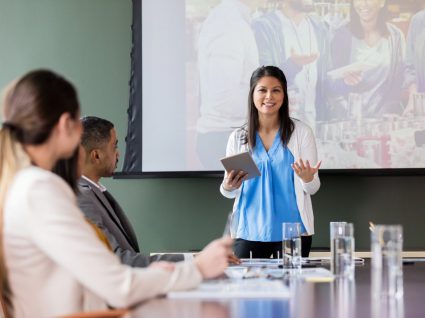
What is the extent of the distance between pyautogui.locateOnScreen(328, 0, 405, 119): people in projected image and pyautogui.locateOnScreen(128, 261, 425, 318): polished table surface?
2.62 meters

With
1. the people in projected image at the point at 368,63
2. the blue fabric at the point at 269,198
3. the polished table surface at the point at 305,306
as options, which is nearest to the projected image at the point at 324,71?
the people in projected image at the point at 368,63

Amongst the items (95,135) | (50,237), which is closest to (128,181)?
(95,135)

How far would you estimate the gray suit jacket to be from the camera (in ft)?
8.71

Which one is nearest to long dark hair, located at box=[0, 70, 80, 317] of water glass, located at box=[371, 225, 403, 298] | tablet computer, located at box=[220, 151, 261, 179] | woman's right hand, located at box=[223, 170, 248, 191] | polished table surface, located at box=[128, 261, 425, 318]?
polished table surface, located at box=[128, 261, 425, 318]

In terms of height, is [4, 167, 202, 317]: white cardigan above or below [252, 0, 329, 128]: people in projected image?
below

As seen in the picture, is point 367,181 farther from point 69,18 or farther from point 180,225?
point 69,18

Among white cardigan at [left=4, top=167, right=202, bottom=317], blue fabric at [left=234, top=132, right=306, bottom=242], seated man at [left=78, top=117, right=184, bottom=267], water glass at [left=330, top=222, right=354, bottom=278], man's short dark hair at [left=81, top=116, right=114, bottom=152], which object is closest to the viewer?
white cardigan at [left=4, top=167, right=202, bottom=317]

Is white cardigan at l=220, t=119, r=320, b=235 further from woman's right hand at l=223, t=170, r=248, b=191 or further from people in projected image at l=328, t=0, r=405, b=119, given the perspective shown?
people in projected image at l=328, t=0, r=405, b=119

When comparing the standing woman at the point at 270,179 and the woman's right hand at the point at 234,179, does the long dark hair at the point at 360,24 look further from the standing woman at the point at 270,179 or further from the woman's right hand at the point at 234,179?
the woman's right hand at the point at 234,179

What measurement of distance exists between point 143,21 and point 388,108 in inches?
64.9

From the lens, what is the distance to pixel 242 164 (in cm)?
350

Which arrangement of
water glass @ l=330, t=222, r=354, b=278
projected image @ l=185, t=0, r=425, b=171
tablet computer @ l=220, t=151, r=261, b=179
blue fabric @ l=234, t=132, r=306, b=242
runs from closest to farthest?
1. water glass @ l=330, t=222, r=354, b=278
2. tablet computer @ l=220, t=151, r=261, b=179
3. blue fabric @ l=234, t=132, r=306, b=242
4. projected image @ l=185, t=0, r=425, b=171

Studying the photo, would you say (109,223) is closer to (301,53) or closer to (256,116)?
(256,116)

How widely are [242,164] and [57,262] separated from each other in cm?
186
